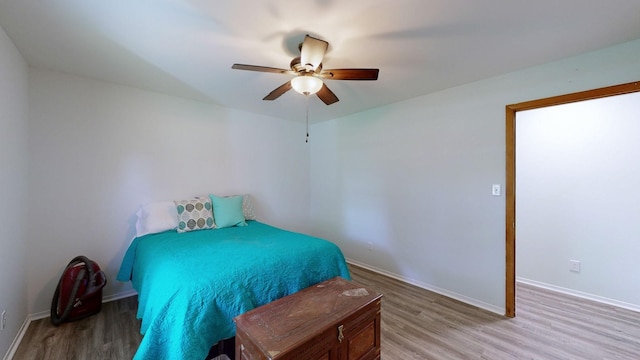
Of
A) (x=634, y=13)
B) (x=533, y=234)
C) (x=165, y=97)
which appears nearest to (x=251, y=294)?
(x=165, y=97)

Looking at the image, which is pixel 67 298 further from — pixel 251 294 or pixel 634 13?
pixel 634 13

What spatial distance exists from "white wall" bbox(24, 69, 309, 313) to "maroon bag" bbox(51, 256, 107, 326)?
0.27 m

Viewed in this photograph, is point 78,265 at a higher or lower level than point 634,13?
lower

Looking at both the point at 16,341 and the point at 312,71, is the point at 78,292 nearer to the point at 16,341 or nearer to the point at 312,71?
the point at 16,341

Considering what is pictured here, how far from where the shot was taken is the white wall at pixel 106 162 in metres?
2.35

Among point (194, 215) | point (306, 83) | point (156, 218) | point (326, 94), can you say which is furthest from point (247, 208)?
point (306, 83)

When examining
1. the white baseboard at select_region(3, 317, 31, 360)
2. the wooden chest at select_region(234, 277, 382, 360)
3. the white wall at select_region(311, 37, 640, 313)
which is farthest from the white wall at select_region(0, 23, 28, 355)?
the white wall at select_region(311, 37, 640, 313)

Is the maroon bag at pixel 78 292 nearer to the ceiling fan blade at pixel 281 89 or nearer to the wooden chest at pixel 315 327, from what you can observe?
the wooden chest at pixel 315 327

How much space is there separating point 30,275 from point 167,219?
117 cm

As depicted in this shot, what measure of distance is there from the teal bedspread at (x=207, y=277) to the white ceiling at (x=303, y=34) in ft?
5.29

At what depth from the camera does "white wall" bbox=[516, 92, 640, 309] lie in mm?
2557

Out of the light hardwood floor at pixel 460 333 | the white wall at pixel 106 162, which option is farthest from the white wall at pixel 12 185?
the light hardwood floor at pixel 460 333

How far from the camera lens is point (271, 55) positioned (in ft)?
6.69

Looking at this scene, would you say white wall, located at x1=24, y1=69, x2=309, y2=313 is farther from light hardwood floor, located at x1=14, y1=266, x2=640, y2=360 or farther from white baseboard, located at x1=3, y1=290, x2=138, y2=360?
light hardwood floor, located at x1=14, y1=266, x2=640, y2=360
